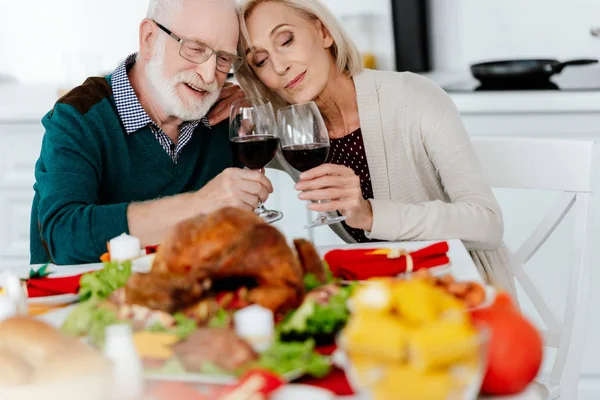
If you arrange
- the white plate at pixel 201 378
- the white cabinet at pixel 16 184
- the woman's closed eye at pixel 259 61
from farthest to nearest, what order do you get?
the white cabinet at pixel 16 184
the woman's closed eye at pixel 259 61
the white plate at pixel 201 378

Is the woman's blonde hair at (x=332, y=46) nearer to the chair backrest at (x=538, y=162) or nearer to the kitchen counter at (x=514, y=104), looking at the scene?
the chair backrest at (x=538, y=162)

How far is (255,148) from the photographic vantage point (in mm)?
1564

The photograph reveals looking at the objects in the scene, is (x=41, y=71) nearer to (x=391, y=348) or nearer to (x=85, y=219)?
(x=85, y=219)

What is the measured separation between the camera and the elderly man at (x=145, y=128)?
1.71 metres

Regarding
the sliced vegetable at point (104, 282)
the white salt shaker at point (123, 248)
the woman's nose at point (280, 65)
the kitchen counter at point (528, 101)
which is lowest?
the kitchen counter at point (528, 101)

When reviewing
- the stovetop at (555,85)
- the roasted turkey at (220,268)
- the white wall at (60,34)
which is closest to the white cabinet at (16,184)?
the white wall at (60,34)

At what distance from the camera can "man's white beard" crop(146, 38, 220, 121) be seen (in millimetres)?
1870

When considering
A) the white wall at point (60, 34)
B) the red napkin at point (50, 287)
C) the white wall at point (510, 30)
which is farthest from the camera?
the white wall at point (60, 34)

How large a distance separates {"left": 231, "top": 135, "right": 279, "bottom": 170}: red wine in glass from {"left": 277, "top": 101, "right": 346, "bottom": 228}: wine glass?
0.10 ft

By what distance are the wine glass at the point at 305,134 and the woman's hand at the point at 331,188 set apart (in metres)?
0.03

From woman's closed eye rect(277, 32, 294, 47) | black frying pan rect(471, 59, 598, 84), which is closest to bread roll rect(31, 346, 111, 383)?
woman's closed eye rect(277, 32, 294, 47)

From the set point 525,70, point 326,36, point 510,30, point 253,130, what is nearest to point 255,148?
point 253,130

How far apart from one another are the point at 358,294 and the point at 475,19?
279 centimetres

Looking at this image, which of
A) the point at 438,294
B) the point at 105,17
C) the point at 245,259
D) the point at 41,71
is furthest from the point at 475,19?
the point at 438,294
